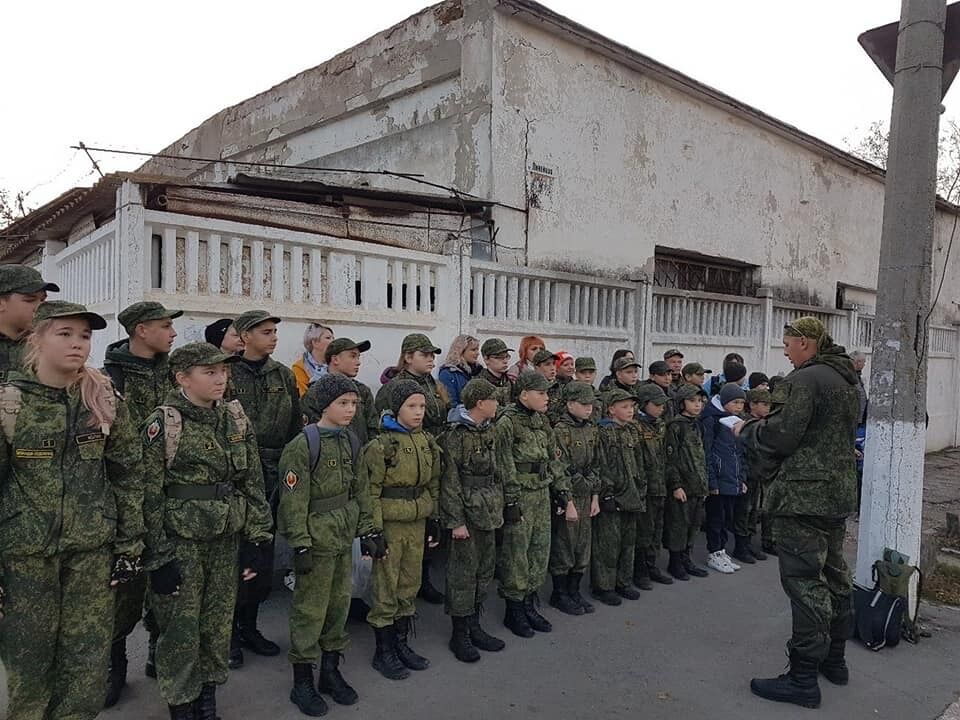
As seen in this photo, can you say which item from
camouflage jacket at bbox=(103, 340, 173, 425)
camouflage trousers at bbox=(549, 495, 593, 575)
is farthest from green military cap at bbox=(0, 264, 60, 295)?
camouflage trousers at bbox=(549, 495, 593, 575)

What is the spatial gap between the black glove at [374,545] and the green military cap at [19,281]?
1.97 m

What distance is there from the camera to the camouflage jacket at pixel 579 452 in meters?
4.88

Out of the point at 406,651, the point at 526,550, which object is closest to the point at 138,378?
the point at 406,651

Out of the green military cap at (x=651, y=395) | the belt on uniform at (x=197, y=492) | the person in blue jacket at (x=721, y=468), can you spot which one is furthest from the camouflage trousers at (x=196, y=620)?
the person in blue jacket at (x=721, y=468)

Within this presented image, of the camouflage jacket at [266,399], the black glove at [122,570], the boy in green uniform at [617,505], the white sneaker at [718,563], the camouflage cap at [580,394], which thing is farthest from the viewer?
the white sneaker at [718,563]

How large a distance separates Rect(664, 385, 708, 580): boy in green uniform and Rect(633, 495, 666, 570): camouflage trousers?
178 mm

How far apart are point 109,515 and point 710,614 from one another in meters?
4.05

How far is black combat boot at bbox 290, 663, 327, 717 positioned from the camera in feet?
11.0

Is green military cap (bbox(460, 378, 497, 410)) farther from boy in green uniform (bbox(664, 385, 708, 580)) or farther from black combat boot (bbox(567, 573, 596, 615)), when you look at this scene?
boy in green uniform (bbox(664, 385, 708, 580))

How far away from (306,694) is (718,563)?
3944mm

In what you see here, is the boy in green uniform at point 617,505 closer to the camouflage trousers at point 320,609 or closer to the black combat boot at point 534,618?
the black combat boot at point 534,618

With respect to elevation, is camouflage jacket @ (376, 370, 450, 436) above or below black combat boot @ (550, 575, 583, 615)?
above

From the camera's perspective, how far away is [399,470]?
387cm

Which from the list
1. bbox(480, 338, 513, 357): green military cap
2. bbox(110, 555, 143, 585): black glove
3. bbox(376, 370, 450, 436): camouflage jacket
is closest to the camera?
bbox(110, 555, 143, 585): black glove
